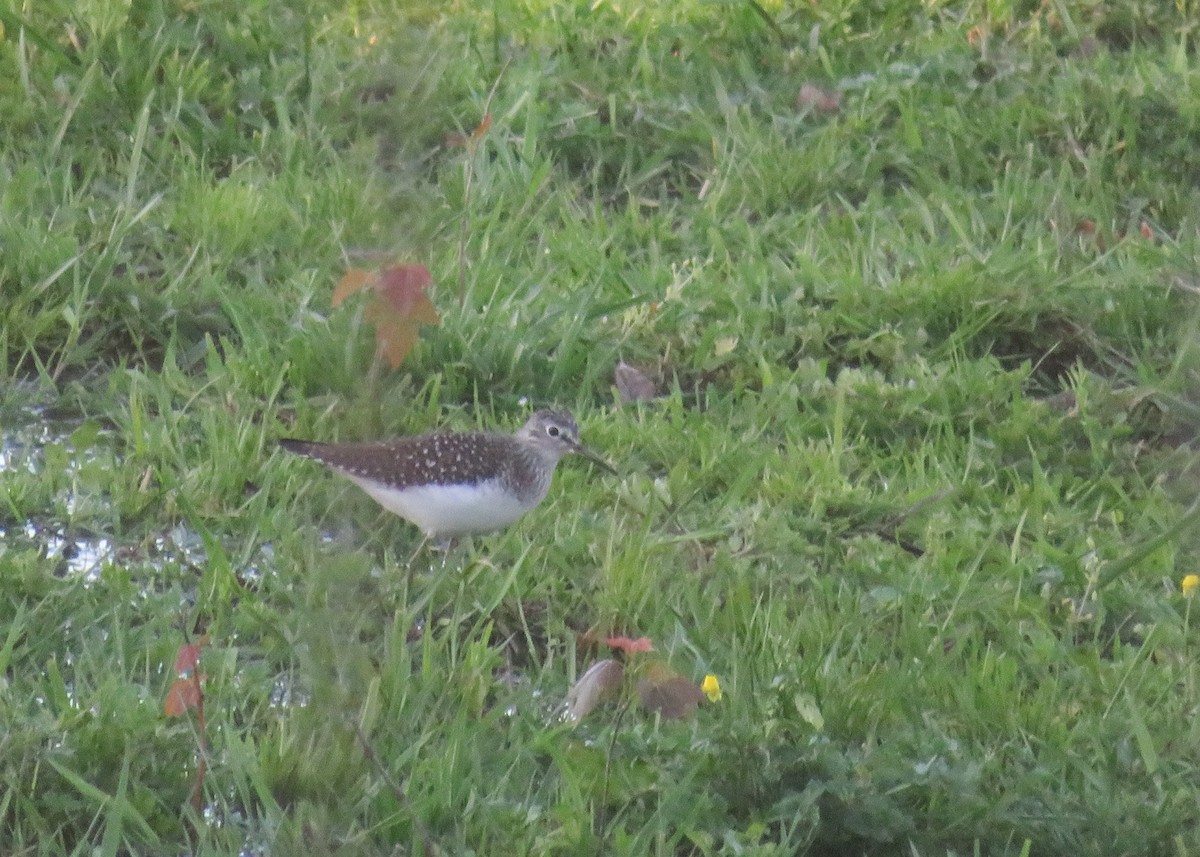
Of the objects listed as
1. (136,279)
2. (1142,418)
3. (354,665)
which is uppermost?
(354,665)

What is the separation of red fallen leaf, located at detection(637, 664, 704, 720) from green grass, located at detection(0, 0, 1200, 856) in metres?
0.07

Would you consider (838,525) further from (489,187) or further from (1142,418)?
(489,187)

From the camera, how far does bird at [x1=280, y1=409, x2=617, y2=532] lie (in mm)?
4391

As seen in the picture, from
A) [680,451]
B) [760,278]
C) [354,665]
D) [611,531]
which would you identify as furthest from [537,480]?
[354,665]

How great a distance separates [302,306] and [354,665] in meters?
3.91

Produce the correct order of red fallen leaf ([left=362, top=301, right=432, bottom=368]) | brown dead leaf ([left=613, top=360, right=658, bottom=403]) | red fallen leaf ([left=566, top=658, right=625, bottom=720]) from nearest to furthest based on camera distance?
1. red fallen leaf ([left=362, top=301, right=432, bottom=368])
2. red fallen leaf ([left=566, top=658, right=625, bottom=720])
3. brown dead leaf ([left=613, top=360, right=658, bottom=403])

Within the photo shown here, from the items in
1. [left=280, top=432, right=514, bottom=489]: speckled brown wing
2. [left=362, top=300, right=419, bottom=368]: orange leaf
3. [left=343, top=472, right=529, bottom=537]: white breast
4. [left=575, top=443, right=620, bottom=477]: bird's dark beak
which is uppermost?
[left=362, top=300, right=419, bottom=368]: orange leaf

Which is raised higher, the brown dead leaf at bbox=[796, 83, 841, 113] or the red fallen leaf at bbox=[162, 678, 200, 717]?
the red fallen leaf at bbox=[162, 678, 200, 717]

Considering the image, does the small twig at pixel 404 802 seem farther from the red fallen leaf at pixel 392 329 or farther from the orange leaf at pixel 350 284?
the orange leaf at pixel 350 284

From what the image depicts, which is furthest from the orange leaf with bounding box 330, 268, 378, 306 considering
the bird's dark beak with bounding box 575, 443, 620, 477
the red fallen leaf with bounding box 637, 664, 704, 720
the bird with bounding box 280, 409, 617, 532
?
the red fallen leaf with bounding box 637, 664, 704, 720

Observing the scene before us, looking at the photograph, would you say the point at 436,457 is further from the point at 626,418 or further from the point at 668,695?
the point at 668,695

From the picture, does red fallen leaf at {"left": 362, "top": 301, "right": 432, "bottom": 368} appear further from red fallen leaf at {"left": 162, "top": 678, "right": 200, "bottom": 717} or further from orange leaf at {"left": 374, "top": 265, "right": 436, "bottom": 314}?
red fallen leaf at {"left": 162, "top": 678, "right": 200, "bottom": 717}

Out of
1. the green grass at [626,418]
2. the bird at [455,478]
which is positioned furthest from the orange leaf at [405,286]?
the bird at [455,478]

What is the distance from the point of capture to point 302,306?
5254 millimetres
